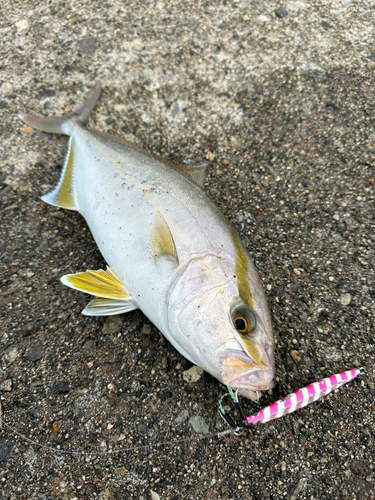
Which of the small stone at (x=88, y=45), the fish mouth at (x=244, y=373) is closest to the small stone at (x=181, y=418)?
the fish mouth at (x=244, y=373)

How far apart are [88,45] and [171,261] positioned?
256 cm

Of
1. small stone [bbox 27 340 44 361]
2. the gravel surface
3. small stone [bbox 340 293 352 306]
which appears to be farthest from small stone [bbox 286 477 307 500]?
small stone [bbox 27 340 44 361]

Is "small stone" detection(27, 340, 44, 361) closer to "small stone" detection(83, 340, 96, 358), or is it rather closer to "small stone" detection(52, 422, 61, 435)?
"small stone" detection(83, 340, 96, 358)

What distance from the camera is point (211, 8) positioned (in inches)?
144

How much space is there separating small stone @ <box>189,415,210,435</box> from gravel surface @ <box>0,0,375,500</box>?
0.03 ft

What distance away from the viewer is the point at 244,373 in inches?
64.0

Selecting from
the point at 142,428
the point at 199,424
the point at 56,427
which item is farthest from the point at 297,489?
Answer: the point at 56,427

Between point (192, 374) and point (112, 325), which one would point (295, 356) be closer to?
point (192, 374)

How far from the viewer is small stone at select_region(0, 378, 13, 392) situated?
1.99 metres

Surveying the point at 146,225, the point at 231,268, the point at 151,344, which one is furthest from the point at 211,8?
the point at 151,344

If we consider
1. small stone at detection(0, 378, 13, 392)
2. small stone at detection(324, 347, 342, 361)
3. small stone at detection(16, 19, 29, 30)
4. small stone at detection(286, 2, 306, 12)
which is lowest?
small stone at detection(0, 378, 13, 392)

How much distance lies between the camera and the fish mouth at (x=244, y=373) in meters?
1.62

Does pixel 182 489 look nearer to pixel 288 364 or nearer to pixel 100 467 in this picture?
pixel 100 467

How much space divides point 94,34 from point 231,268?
2852 mm
